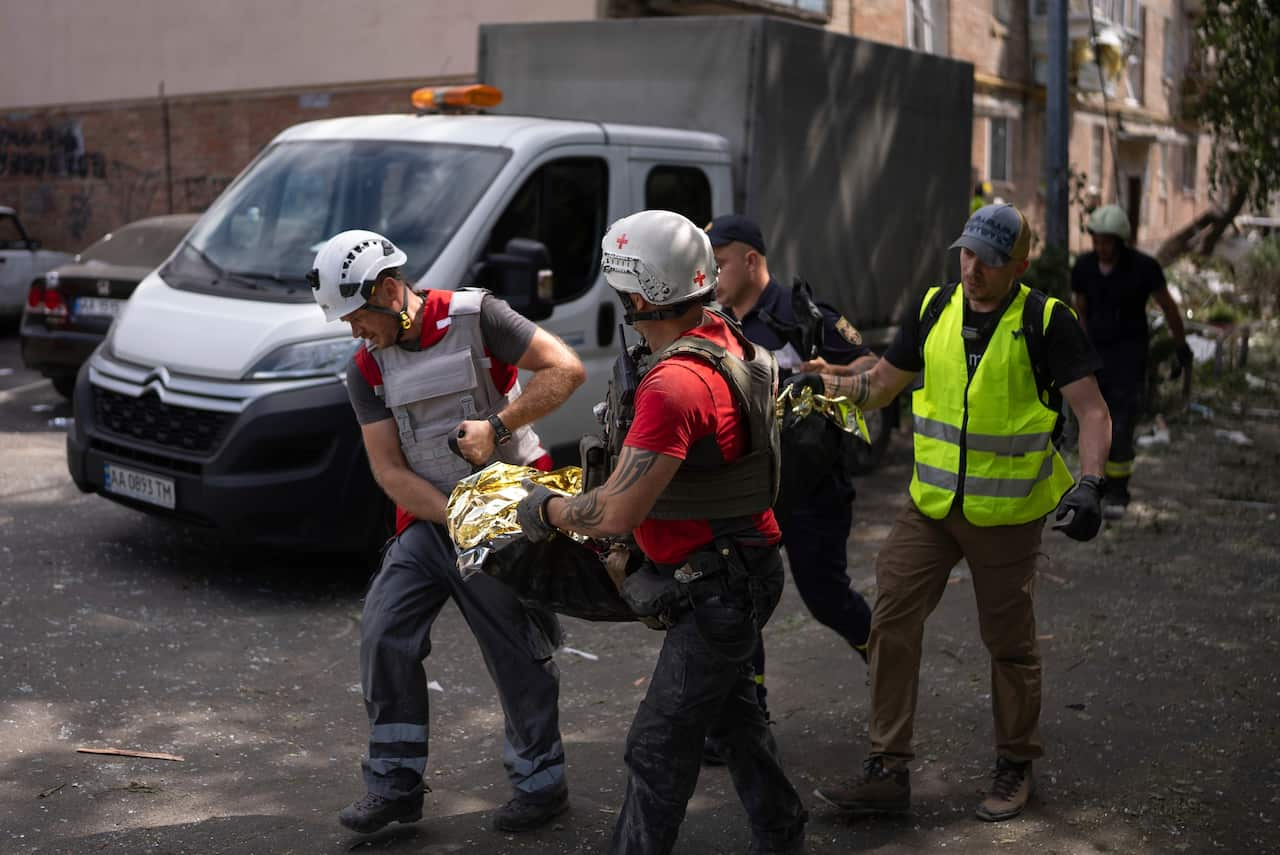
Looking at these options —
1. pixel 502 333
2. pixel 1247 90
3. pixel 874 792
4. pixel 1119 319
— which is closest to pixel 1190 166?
pixel 1247 90

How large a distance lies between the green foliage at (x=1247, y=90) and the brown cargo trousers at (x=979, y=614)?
24.8 ft

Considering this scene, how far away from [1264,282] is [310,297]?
18.6 metres

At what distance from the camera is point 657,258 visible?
11.3 ft

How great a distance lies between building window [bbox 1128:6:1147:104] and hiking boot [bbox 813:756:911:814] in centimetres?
2826

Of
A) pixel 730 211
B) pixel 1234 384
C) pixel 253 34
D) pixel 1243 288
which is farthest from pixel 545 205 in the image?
pixel 1243 288

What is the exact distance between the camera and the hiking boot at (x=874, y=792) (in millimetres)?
4375

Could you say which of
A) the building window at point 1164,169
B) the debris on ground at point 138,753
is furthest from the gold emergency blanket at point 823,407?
the building window at point 1164,169

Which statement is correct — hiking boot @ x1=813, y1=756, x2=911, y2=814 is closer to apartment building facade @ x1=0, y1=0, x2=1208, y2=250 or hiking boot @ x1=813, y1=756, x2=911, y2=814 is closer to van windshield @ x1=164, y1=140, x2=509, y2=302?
van windshield @ x1=164, y1=140, x2=509, y2=302

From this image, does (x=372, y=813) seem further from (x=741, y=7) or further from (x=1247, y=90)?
(x=741, y=7)

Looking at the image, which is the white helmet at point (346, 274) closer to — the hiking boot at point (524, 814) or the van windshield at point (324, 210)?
the hiking boot at point (524, 814)

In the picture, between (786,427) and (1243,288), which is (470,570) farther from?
(1243,288)

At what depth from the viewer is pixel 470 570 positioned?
358cm

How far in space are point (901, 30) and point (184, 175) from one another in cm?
1015

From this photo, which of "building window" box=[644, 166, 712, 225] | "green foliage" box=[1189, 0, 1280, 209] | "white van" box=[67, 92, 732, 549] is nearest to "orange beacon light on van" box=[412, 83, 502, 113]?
"white van" box=[67, 92, 732, 549]
